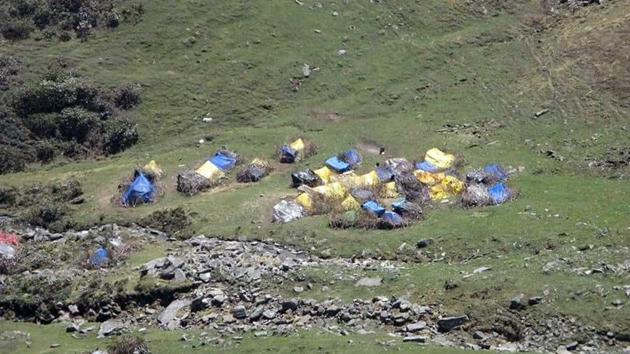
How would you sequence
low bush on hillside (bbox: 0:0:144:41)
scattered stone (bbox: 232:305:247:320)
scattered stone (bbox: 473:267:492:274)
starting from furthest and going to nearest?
low bush on hillside (bbox: 0:0:144:41) < scattered stone (bbox: 473:267:492:274) < scattered stone (bbox: 232:305:247:320)

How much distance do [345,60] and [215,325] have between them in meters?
29.1

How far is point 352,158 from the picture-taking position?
50906 millimetres

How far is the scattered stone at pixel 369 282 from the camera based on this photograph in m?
36.8

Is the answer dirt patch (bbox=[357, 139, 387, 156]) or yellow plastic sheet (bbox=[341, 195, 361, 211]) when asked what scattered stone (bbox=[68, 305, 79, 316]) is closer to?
yellow plastic sheet (bbox=[341, 195, 361, 211])

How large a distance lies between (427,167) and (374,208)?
21.7 feet

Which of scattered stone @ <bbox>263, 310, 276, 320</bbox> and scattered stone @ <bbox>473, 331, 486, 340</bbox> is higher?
scattered stone @ <bbox>473, 331, 486, 340</bbox>

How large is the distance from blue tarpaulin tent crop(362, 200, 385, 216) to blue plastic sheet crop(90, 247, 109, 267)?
12178 millimetres

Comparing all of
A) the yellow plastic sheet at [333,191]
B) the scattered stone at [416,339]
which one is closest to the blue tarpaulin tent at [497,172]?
the yellow plastic sheet at [333,191]

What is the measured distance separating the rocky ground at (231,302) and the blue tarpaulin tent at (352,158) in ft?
32.2

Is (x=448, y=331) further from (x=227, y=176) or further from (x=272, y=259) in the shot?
(x=227, y=176)

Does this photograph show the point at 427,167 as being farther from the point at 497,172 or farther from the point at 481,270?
the point at 481,270

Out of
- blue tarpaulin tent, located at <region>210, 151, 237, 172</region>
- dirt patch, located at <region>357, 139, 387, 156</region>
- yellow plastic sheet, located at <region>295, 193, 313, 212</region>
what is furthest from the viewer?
dirt patch, located at <region>357, 139, 387, 156</region>

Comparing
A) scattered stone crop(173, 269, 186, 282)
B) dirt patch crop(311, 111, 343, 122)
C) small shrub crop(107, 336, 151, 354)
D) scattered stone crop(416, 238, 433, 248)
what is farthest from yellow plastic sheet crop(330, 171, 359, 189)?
small shrub crop(107, 336, 151, 354)

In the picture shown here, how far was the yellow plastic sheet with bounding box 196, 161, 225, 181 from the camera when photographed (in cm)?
4983
